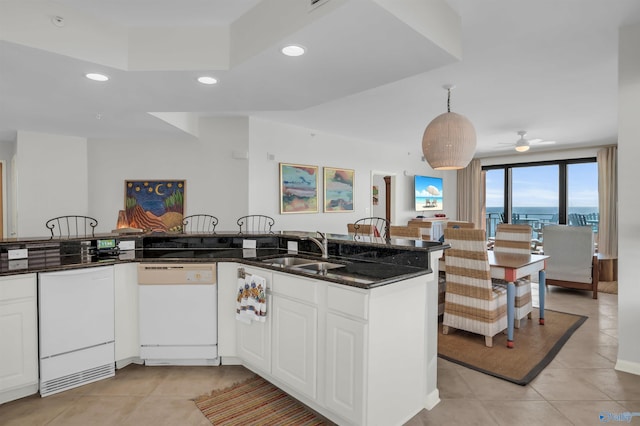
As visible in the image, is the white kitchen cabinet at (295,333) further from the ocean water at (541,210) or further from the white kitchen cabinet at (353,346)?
the ocean water at (541,210)

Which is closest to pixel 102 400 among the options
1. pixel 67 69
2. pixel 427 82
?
pixel 67 69

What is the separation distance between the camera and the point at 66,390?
2.50 m

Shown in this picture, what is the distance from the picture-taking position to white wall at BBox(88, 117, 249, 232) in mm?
5168

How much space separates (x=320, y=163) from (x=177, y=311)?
3999 mm

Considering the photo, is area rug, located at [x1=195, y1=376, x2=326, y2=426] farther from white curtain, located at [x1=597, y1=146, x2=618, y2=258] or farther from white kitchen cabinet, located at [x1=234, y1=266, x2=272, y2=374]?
white curtain, located at [x1=597, y1=146, x2=618, y2=258]

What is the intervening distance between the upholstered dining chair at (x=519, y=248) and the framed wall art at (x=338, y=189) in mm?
2844

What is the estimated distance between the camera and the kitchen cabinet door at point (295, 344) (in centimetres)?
212

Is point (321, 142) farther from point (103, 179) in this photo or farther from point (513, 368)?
point (513, 368)

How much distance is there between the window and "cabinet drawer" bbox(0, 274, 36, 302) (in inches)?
340

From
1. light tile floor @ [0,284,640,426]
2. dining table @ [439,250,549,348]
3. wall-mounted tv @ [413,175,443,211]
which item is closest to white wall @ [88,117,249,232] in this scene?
light tile floor @ [0,284,640,426]

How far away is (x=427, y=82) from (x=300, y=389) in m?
3.23

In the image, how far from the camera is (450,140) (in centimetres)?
324

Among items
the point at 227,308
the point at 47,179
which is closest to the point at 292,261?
the point at 227,308

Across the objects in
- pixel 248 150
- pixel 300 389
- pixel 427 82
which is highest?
pixel 427 82
